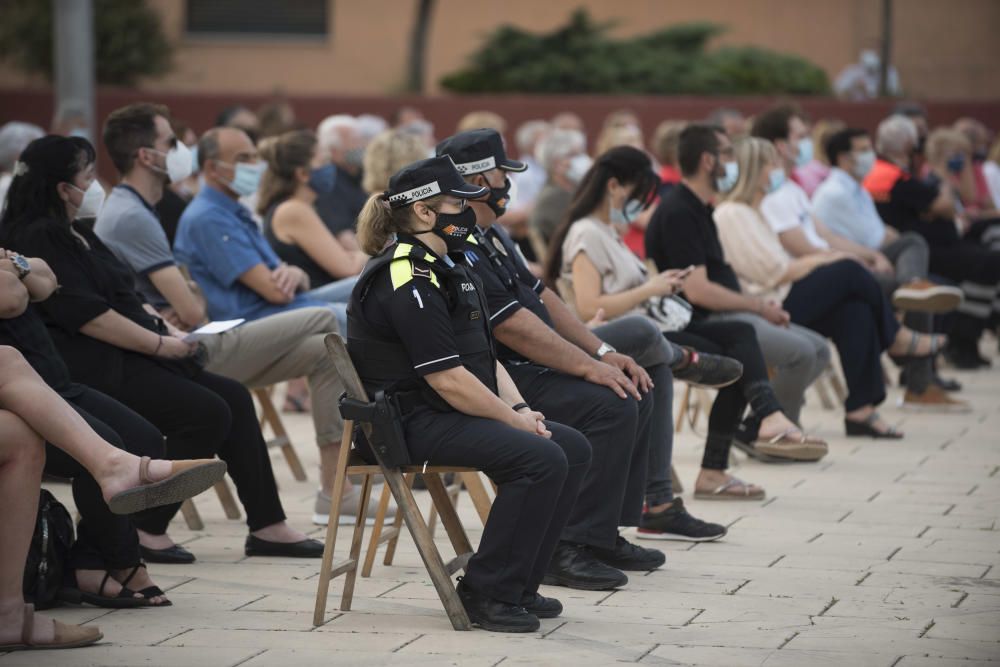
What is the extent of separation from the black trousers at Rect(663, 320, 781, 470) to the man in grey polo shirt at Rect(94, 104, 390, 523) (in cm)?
164

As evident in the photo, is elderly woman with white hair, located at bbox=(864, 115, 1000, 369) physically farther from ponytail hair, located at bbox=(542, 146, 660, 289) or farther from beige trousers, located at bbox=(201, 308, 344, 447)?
beige trousers, located at bbox=(201, 308, 344, 447)

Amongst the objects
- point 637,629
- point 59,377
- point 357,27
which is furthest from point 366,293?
point 357,27

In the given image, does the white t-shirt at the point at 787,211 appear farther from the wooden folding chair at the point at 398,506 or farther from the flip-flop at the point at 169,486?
the flip-flop at the point at 169,486

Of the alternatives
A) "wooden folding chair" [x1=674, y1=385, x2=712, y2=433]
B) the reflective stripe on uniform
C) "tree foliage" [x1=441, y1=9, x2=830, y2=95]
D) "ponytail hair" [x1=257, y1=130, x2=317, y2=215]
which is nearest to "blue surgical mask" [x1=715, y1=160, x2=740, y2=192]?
"wooden folding chair" [x1=674, y1=385, x2=712, y2=433]

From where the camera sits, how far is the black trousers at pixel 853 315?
894 centimetres

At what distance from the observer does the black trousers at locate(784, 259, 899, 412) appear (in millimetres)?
8938

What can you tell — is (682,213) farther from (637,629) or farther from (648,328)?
(637,629)

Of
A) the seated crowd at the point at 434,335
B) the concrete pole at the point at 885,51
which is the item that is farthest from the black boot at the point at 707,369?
the concrete pole at the point at 885,51

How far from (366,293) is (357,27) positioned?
72.2 ft

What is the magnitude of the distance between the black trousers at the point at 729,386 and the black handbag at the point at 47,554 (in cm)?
306

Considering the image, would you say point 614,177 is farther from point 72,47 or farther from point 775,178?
point 72,47

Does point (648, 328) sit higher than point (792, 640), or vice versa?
point (648, 328)

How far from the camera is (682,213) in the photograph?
7.42 m

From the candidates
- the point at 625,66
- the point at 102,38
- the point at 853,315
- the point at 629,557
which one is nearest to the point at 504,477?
the point at 629,557
